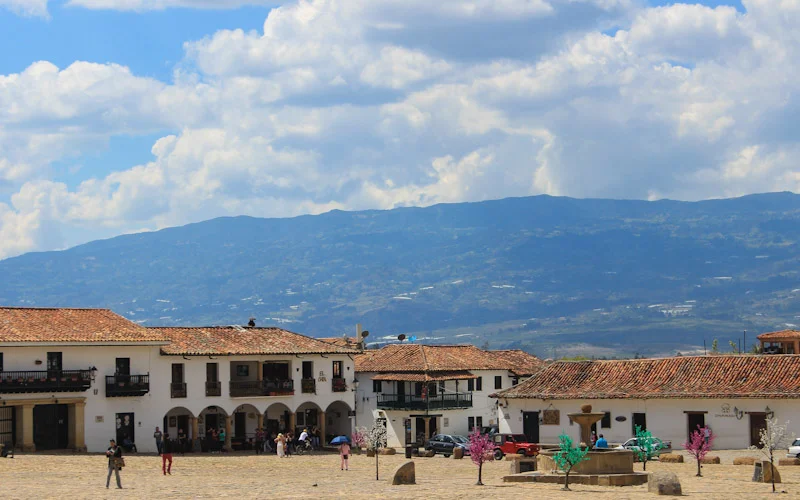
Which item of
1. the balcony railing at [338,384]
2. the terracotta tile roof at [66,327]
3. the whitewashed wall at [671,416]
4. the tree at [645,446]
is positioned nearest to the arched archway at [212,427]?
the terracotta tile roof at [66,327]

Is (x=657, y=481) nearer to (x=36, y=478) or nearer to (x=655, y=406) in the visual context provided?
(x=36, y=478)

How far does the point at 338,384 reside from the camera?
72.1 metres

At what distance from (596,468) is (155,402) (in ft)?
96.3

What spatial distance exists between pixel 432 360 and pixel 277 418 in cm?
1305

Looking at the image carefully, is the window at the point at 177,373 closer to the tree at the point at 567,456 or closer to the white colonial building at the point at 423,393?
the white colonial building at the point at 423,393

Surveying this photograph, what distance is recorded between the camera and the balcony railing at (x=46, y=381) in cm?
5497

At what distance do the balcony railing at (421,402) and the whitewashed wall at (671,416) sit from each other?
1256 cm

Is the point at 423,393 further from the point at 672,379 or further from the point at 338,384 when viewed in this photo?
the point at 672,379

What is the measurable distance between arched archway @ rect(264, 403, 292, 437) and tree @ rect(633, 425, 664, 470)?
24.3m

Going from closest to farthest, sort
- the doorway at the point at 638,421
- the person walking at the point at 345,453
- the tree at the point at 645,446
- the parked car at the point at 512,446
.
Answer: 1. the tree at the point at 645,446
2. the person walking at the point at 345,453
3. the parked car at the point at 512,446
4. the doorway at the point at 638,421

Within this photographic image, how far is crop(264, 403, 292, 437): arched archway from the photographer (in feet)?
230

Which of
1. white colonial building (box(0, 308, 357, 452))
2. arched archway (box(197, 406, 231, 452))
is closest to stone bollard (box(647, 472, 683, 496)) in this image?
white colonial building (box(0, 308, 357, 452))

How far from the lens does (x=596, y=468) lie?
39.8 m

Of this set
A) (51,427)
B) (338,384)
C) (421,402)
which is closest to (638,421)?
(338,384)
